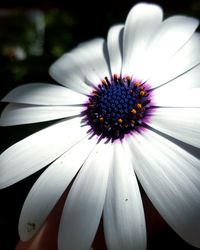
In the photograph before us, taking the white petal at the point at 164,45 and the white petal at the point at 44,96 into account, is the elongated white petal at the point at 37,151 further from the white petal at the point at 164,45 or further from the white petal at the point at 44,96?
the white petal at the point at 164,45

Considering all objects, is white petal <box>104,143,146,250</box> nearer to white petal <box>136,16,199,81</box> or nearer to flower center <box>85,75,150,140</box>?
flower center <box>85,75,150,140</box>

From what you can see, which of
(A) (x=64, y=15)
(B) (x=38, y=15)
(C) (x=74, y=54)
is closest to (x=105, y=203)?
A: (C) (x=74, y=54)

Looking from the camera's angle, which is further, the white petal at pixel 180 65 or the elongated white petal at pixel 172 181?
the white petal at pixel 180 65

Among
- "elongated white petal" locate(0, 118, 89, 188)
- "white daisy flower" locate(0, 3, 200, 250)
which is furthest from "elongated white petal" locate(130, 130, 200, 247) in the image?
"elongated white petal" locate(0, 118, 89, 188)

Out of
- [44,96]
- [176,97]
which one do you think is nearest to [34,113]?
[44,96]

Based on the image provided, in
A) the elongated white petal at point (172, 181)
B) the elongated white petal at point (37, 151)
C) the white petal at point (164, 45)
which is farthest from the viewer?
the white petal at point (164, 45)

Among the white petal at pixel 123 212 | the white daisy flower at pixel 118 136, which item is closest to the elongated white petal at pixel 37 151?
the white daisy flower at pixel 118 136
